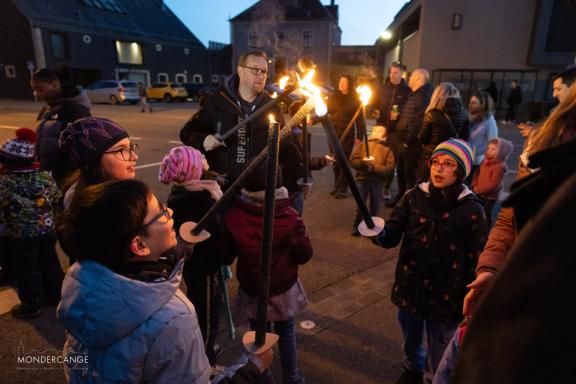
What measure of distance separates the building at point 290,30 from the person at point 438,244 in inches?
1401

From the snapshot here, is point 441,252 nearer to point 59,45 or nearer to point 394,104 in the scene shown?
point 394,104

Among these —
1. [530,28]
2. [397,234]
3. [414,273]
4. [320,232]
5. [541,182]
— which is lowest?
[320,232]

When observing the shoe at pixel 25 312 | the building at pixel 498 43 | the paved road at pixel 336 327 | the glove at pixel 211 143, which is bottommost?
the paved road at pixel 336 327

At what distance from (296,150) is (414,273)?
156 cm

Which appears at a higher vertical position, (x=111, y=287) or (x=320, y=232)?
(x=111, y=287)

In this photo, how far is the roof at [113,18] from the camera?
90.7ft

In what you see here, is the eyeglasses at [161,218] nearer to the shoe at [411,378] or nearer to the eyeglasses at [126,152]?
the eyeglasses at [126,152]

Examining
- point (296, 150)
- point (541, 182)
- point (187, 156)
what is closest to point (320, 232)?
point (296, 150)

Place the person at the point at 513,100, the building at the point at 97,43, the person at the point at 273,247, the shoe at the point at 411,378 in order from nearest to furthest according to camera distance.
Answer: the person at the point at 273,247 < the shoe at the point at 411,378 < the person at the point at 513,100 < the building at the point at 97,43

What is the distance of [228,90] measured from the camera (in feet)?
10.6

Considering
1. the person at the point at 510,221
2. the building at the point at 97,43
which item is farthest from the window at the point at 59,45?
the person at the point at 510,221

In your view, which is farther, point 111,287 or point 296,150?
point 296,150

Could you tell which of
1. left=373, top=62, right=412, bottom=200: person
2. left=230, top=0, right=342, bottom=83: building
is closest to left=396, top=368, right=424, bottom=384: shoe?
left=373, top=62, right=412, bottom=200: person

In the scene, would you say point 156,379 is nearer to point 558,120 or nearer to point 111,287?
point 111,287
